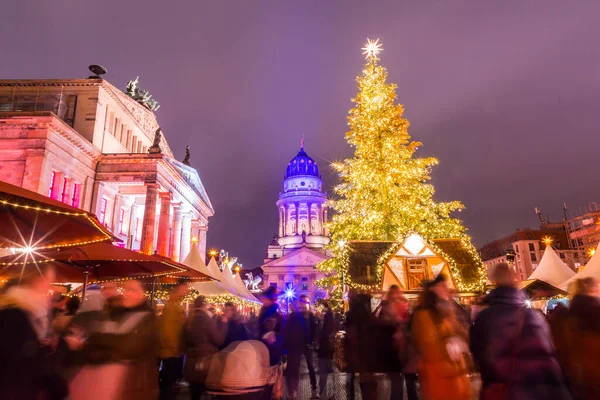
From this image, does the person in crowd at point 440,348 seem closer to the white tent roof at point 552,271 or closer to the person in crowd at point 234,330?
the person in crowd at point 234,330

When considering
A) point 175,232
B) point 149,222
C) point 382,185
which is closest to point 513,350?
point 382,185

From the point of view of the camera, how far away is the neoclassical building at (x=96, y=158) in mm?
26406

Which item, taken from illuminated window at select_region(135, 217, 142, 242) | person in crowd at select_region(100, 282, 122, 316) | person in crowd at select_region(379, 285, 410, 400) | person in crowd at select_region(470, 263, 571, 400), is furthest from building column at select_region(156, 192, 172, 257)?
person in crowd at select_region(470, 263, 571, 400)

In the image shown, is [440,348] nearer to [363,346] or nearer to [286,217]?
[363,346]

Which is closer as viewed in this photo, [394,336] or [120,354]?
[120,354]

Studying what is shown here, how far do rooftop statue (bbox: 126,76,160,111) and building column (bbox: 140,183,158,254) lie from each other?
17.5 meters

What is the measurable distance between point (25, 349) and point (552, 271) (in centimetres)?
2375

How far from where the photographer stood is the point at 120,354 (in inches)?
182

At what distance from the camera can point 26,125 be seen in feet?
86.6

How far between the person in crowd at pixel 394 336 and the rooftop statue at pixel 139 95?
4603 cm

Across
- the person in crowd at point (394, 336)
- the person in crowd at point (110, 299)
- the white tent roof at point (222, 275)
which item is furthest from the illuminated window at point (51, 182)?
the person in crowd at point (394, 336)

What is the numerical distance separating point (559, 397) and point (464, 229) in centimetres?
1990

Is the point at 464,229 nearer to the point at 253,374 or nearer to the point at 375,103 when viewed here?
the point at 375,103

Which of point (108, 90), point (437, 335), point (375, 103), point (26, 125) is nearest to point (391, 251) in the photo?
point (375, 103)
